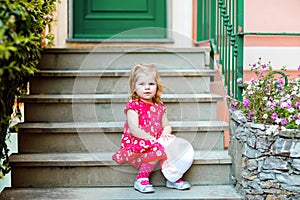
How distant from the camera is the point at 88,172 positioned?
2.60 metres

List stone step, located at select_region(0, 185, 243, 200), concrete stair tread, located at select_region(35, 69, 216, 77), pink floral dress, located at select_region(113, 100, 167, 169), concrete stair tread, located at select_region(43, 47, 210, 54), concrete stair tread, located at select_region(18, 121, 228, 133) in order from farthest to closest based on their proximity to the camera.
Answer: concrete stair tread, located at select_region(43, 47, 210, 54), concrete stair tread, located at select_region(35, 69, 216, 77), concrete stair tread, located at select_region(18, 121, 228, 133), pink floral dress, located at select_region(113, 100, 167, 169), stone step, located at select_region(0, 185, 243, 200)

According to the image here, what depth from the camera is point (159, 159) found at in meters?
2.52

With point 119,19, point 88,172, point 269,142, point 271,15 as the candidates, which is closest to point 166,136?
point 88,172

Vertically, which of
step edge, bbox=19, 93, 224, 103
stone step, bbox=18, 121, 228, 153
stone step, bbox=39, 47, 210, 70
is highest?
stone step, bbox=39, 47, 210, 70

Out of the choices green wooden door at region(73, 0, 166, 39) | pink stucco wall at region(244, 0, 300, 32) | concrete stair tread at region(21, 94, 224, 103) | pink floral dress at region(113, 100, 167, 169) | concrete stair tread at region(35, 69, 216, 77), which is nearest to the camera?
pink floral dress at region(113, 100, 167, 169)

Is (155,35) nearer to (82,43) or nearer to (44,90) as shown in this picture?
(82,43)

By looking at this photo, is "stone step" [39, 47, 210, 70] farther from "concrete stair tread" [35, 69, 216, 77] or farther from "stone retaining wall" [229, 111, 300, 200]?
"stone retaining wall" [229, 111, 300, 200]

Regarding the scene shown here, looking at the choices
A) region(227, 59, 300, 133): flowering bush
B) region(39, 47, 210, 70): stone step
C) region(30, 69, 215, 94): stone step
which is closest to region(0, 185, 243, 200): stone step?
region(227, 59, 300, 133): flowering bush

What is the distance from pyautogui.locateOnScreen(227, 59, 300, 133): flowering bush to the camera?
2.29 metres

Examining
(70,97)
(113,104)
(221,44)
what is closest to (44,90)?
(70,97)

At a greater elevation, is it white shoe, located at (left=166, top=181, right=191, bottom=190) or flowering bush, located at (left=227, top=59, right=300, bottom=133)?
flowering bush, located at (left=227, top=59, right=300, bottom=133)

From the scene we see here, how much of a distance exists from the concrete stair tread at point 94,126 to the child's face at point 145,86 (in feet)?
1.04

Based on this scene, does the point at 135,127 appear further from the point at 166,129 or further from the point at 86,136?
the point at 86,136

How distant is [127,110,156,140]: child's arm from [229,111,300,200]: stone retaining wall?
57cm
